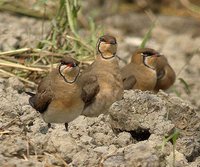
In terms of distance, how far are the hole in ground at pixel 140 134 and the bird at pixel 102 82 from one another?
2.64 ft

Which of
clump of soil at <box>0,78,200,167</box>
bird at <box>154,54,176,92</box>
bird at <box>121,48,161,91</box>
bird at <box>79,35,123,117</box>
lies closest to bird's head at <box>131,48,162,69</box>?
bird at <box>121,48,161,91</box>

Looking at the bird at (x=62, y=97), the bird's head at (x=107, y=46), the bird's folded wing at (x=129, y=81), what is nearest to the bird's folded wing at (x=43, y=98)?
the bird at (x=62, y=97)

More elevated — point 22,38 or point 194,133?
point 22,38

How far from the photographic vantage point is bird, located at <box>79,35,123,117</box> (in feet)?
22.1

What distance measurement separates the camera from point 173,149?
528 centimetres

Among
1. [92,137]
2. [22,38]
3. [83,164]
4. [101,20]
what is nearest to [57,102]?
[92,137]

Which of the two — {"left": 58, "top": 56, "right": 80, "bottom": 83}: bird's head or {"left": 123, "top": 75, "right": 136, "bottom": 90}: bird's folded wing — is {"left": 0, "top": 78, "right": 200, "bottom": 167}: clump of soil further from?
{"left": 123, "top": 75, "right": 136, "bottom": 90}: bird's folded wing

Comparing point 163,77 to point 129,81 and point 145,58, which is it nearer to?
point 145,58

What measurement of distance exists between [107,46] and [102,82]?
1.10 ft

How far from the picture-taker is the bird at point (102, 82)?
6.75 meters

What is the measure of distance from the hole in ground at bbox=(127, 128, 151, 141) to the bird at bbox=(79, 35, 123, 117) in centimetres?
80

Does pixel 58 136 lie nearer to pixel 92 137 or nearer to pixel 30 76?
pixel 92 137

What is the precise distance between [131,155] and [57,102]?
1.10m

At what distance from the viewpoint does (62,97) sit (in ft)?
19.6
